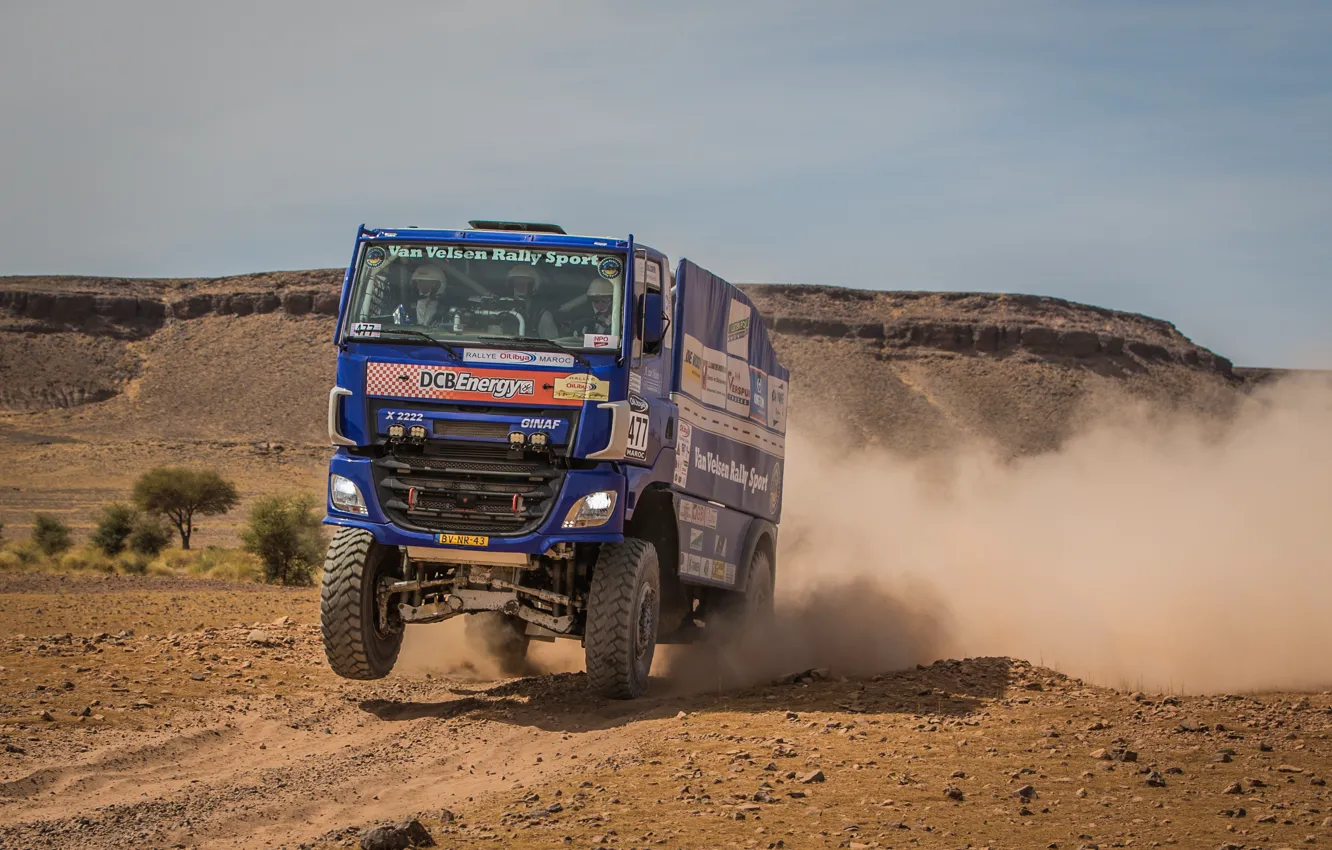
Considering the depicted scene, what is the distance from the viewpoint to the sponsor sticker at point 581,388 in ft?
38.2

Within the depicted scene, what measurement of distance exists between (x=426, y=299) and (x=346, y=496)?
1.80 m

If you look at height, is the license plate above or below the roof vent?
below

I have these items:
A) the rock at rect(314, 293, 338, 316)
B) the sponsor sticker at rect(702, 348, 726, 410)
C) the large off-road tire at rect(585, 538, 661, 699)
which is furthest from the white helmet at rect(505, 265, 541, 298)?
the rock at rect(314, 293, 338, 316)

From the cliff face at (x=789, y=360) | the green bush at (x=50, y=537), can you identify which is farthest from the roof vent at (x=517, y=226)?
the cliff face at (x=789, y=360)

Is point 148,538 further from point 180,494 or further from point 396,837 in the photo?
point 396,837

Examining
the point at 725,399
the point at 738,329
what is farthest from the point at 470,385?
the point at 738,329

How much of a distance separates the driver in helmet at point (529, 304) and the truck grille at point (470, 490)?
1.06 metres

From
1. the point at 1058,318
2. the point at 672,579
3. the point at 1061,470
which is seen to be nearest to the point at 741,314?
the point at 672,579

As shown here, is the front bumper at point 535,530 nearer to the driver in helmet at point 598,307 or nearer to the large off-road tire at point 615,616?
the large off-road tire at point 615,616

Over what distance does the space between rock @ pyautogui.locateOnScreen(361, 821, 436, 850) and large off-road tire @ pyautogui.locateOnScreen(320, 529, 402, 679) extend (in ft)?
15.4

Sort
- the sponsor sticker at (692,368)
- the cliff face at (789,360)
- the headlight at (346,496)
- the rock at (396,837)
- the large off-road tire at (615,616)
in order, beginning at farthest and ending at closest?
the cliff face at (789,360)
the sponsor sticker at (692,368)
the large off-road tire at (615,616)
the headlight at (346,496)
the rock at (396,837)

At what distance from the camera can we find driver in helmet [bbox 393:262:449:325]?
476 inches

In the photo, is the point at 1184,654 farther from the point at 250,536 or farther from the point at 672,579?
the point at 250,536

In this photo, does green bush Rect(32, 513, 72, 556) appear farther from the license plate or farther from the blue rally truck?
the license plate
